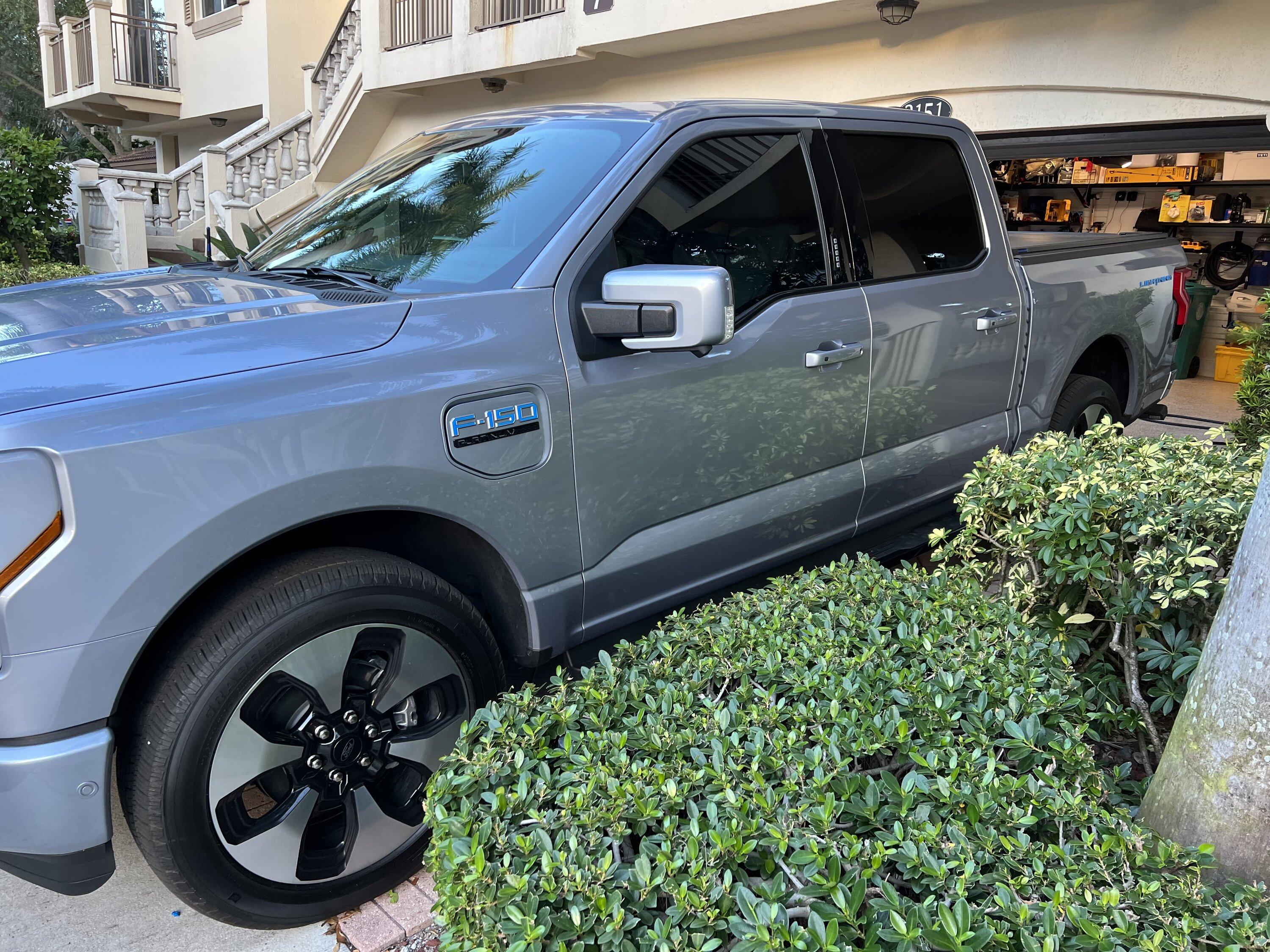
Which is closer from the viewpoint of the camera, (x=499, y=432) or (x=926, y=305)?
(x=499, y=432)

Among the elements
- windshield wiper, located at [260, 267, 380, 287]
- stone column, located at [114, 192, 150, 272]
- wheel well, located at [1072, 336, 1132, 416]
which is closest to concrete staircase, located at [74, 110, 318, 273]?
stone column, located at [114, 192, 150, 272]

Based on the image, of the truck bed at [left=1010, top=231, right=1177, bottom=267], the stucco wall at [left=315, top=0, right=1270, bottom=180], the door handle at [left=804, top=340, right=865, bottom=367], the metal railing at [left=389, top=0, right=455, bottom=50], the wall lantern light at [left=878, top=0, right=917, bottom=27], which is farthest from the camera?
the metal railing at [left=389, top=0, right=455, bottom=50]

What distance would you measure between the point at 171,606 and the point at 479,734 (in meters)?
0.68

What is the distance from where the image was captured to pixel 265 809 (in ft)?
7.62

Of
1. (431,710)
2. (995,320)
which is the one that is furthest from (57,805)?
(995,320)

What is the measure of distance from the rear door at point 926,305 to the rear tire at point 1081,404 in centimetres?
56

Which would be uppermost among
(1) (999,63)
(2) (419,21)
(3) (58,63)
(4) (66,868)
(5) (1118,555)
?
(3) (58,63)

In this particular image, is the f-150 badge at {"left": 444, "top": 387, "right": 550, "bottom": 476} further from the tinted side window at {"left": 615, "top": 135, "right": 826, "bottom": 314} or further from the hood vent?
the tinted side window at {"left": 615, "top": 135, "right": 826, "bottom": 314}

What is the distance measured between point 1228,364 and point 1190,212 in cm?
202

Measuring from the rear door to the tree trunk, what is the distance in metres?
1.81

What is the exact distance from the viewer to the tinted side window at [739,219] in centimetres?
289

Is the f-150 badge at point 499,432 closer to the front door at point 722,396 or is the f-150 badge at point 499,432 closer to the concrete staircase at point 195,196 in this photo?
the front door at point 722,396

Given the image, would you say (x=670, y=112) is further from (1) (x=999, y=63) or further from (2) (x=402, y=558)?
(1) (x=999, y=63)

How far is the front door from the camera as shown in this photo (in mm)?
2680
